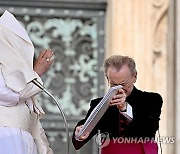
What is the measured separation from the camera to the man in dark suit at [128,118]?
19.1 feet

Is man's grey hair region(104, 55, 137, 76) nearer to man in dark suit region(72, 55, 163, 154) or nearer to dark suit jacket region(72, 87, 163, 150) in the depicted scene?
man in dark suit region(72, 55, 163, 154)

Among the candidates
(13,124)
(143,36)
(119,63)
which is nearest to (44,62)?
(13,124)

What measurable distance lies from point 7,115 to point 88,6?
3.75 m

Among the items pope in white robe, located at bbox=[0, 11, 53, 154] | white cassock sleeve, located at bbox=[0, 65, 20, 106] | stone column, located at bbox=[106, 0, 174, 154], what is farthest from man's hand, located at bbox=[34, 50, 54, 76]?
stone column, located at bbox=[106, 0, 174, 154]

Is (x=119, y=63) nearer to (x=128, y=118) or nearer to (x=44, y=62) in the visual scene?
(x=128, y=118)

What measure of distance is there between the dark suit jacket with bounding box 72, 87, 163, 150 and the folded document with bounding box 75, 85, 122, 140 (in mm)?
192

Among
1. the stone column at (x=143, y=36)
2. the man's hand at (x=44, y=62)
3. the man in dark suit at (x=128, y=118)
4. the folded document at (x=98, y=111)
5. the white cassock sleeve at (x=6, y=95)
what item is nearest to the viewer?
the folded document at (x=98, y=111)

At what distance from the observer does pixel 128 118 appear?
581cm

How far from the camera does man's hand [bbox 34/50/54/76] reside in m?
6.08

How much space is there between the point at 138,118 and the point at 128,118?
54 mm

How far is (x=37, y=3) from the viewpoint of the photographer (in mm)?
9539

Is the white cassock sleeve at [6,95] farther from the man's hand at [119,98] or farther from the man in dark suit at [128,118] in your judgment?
the man's hand at [119,98]

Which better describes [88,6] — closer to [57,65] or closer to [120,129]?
[57,65]

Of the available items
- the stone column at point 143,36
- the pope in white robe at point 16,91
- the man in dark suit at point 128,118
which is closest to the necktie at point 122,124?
the man in dark suit at point 128,118
